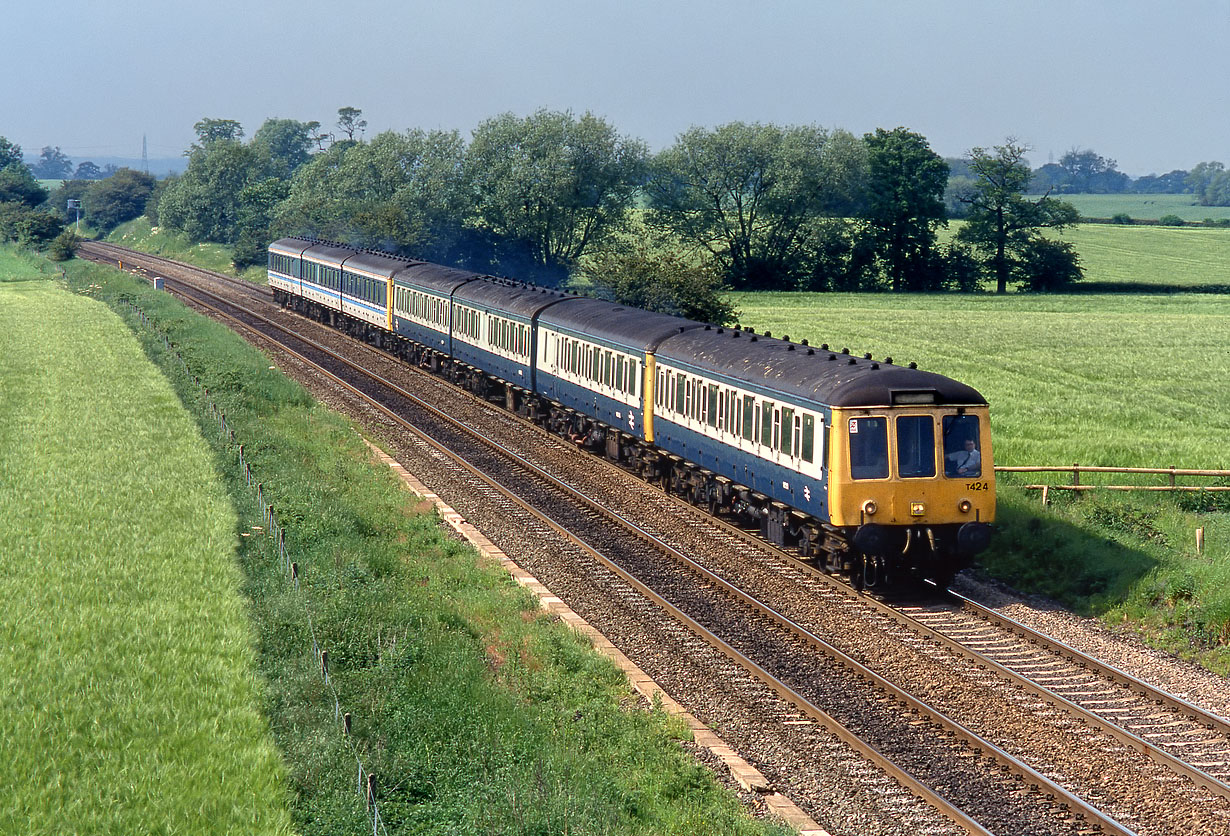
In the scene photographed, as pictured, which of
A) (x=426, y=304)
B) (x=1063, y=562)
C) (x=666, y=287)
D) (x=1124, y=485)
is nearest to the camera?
(x=1063, y=562)

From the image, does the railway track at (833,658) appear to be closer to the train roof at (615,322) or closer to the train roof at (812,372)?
the train roof at (812,372)

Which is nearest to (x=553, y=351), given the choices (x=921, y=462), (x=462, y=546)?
(x=462, y=546)

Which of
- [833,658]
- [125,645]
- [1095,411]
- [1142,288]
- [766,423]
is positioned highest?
[1142,288]

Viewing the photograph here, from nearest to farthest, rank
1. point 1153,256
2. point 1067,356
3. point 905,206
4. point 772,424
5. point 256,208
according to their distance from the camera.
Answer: point 772,424
point 1067,356
point 905,206
point 256,208
point 1153,256

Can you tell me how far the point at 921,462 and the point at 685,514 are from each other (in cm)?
666

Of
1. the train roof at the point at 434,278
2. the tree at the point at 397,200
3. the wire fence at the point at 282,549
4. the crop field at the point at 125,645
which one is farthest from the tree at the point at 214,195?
the crop field at the point at 125,645

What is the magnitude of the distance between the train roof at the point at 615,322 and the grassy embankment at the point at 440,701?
6.74m

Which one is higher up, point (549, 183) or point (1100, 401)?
point (549, 183)

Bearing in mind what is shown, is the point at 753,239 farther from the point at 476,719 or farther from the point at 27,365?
the point at 476,719

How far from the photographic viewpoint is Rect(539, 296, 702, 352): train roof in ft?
88.3

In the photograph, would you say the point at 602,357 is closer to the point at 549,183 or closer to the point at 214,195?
the point at 549,183

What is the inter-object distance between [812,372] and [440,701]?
916 centimetres

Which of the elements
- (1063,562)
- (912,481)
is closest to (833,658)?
(912,481)

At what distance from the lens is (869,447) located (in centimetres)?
1855
